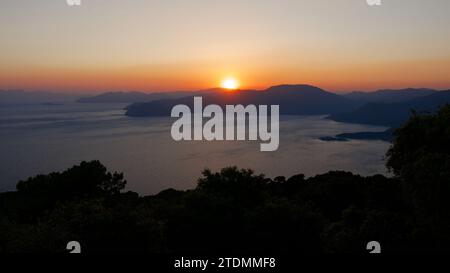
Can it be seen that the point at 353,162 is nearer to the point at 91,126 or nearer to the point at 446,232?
the point at 446,232

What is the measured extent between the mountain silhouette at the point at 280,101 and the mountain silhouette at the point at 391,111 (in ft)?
23.5

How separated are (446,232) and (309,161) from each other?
33019 millimetres

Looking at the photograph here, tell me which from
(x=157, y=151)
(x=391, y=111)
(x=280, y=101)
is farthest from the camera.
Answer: (x=280, y=101)

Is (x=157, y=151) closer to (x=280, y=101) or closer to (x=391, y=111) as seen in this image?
(x=280, y=101)

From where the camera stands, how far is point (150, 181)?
115 ft

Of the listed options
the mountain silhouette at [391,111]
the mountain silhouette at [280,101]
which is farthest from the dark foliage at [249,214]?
the mountain silhouette at [280,101]

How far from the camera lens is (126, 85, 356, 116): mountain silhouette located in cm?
5106

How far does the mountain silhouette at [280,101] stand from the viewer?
51.1 metres

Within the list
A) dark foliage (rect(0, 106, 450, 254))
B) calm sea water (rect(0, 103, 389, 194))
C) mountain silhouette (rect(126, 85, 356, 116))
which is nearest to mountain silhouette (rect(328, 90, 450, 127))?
calm sea water (rect(0, 103, 389, 194))

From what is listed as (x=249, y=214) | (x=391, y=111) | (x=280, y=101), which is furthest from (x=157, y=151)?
(x=249, y=214)

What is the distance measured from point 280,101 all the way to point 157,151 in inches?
838

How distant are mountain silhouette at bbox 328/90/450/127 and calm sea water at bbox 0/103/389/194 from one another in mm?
1271

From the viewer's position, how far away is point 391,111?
45.7 metres
